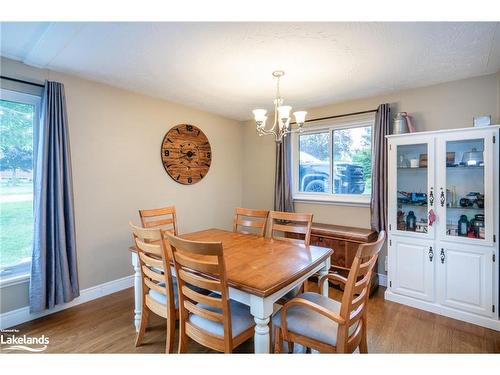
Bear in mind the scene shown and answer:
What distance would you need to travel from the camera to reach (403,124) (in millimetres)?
2863

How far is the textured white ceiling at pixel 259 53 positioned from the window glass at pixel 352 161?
2.19 ft

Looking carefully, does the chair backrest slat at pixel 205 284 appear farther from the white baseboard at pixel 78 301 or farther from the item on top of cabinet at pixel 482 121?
the item on top of cabinet at pixel 482 121

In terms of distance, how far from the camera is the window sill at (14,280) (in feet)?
7.41

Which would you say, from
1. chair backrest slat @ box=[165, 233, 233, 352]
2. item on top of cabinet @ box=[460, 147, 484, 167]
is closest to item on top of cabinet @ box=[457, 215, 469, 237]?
item on top of cabinet @ box=[460, 147, 484, 167]

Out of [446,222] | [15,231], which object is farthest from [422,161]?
[15,231]

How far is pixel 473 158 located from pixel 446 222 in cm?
67

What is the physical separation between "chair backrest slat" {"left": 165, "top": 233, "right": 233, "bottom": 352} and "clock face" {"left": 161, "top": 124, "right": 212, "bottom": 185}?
2.22m

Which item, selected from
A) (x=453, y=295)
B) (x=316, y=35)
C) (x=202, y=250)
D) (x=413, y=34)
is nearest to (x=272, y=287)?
(x=202, y=250)

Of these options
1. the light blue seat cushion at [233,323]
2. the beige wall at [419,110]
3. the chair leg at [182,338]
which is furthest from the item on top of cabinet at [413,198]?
the chair leg at [182,338]

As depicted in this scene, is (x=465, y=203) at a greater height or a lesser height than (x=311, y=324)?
greater

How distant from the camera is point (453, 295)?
245 centimetres

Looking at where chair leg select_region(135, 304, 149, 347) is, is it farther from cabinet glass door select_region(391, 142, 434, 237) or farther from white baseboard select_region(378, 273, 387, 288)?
white baseboard select_region(378, 273, 387, 288)

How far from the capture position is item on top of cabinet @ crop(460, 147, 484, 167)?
2371 millimetres

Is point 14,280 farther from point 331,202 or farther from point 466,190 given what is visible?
point 466,190
